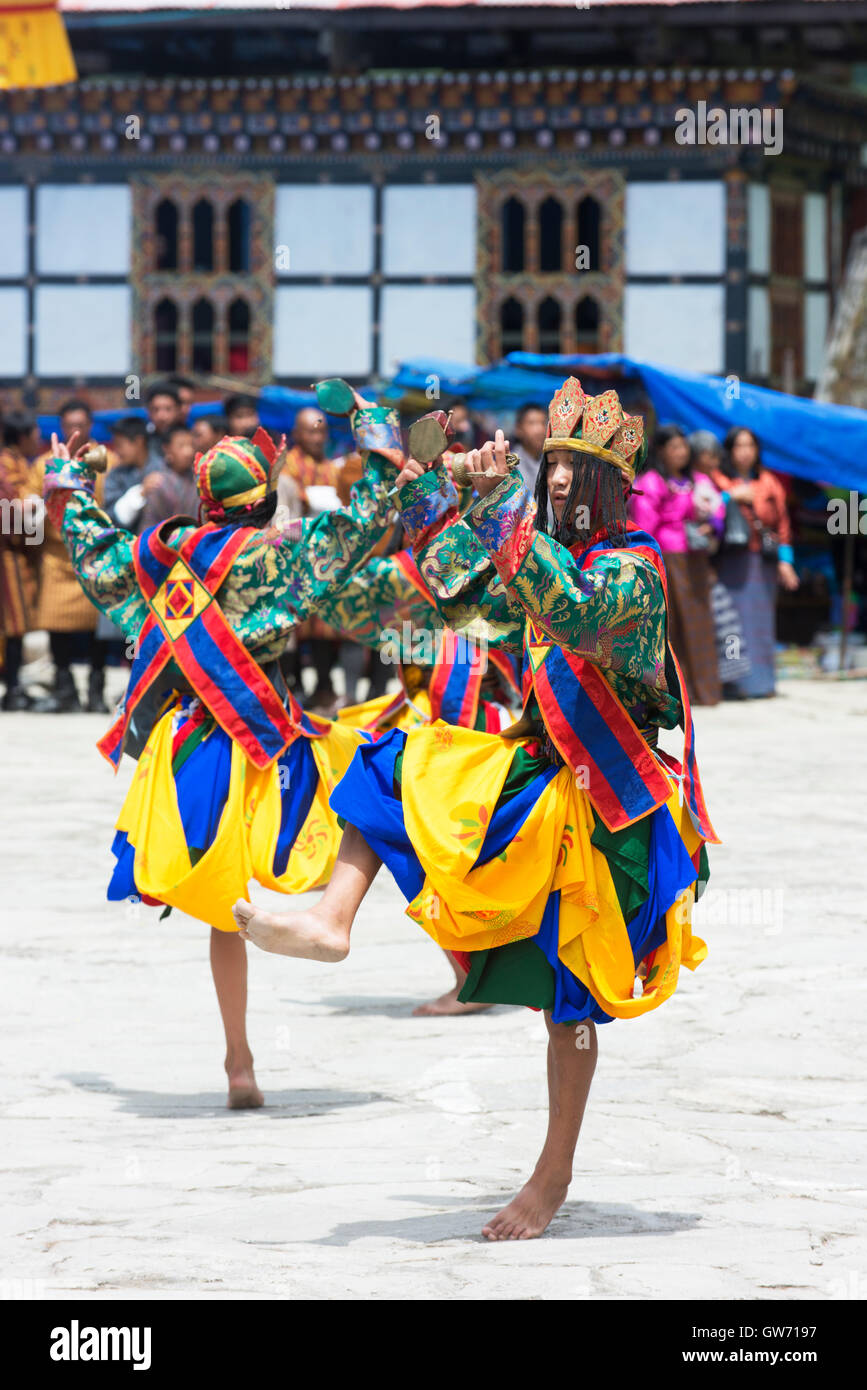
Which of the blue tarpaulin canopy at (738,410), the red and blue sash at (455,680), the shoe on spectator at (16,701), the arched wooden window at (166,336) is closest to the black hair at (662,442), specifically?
the blue tarpaulin canopy at (738,410)

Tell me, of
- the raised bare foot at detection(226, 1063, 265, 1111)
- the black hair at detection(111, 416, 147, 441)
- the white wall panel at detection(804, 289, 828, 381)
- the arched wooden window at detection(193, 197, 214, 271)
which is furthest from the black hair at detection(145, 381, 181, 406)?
the white wall panel at detection(804, 289, 828, 381)

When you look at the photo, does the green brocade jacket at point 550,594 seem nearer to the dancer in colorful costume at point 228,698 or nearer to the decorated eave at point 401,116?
the dancer in colorful costume at point 228,698

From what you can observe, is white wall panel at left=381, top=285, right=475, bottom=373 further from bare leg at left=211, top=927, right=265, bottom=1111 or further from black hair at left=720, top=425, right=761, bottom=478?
bare leg at left=211, top=927, right=265, bottom=1111

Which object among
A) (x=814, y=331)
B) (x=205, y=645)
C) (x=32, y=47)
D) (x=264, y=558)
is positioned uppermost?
(x=32, y=47)

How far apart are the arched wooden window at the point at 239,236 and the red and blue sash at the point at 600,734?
17529 mm

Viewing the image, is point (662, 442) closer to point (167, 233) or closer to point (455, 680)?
point (455, 680)

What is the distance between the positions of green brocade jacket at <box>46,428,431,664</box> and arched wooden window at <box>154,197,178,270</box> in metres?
16.1

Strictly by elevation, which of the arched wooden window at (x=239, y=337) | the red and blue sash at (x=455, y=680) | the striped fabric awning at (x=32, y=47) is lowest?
the red and blue sash at (x=455, y=680)

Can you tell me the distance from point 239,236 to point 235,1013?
17.0 m

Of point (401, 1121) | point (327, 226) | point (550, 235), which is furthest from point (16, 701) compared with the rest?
point (401, 1121)

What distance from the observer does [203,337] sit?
21.0 meters

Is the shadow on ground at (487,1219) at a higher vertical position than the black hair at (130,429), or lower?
lower

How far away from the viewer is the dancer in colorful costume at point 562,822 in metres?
3.79

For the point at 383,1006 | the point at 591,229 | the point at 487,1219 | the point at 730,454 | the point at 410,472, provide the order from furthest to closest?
the point at 591,229 < the point at 730,454 < the point at 383,1006 < the point at 410,472 < the point at 487,1219
